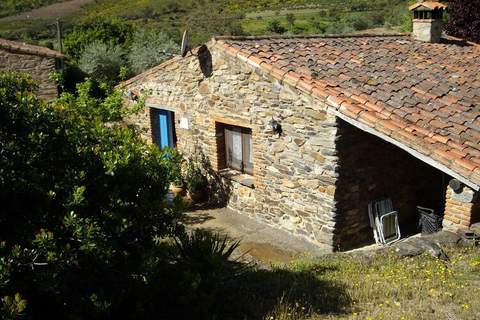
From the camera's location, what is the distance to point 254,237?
952cm

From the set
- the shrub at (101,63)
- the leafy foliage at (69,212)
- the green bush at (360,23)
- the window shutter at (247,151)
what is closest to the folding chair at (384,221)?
the window shutter at (247,151)

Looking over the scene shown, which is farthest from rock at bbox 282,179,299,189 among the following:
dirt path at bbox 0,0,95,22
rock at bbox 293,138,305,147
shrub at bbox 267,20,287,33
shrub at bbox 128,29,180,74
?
dirt path at bbox 0,0,95,22

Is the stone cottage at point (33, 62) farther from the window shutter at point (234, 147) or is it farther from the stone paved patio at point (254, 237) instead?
the stone paved patio at point (254, 237)

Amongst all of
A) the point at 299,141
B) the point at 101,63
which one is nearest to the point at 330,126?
the point at 299,141

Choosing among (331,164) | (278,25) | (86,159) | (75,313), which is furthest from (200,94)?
(278,25)

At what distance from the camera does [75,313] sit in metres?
4.20

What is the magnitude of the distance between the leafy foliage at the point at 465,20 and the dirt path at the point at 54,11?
41.1m

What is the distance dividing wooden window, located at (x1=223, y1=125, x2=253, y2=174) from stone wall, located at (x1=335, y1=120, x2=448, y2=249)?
8.13ft

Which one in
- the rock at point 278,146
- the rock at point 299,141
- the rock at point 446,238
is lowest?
the rock at point 446,238

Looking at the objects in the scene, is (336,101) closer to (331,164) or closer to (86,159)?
(331,164)

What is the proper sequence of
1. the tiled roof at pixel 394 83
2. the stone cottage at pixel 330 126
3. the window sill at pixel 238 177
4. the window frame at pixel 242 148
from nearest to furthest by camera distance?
the tiled roof at pixel 394 83 < the stone cottage at pixel 330 126 < the window sill at pixel 238 177 < the window frame at pixel 242 148

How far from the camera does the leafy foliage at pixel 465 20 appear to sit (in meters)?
15.7

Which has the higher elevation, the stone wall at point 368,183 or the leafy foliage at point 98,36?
the leafy foliage at point 98,36

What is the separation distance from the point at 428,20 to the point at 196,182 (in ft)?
24.5
